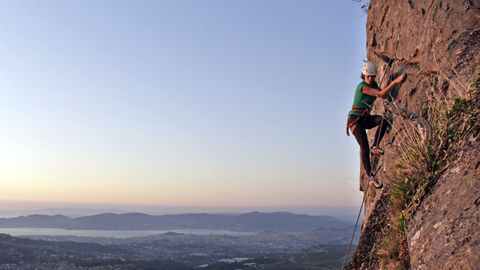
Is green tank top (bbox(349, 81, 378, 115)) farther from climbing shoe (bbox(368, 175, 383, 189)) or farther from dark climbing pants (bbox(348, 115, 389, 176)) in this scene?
climbing shoe (bbox(368, 175, 383, 189))

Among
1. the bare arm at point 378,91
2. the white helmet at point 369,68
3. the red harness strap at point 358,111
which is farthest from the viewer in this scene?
the red harness strap at point 358,111

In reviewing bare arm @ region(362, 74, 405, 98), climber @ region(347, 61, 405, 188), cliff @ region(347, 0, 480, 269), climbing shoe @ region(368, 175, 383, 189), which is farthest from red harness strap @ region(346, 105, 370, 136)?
climbing shoe @ region(368, 175, 383, 189)

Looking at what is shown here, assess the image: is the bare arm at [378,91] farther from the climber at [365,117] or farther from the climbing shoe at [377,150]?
the climbing shoe at [377,150]

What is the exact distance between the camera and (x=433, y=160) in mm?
6508

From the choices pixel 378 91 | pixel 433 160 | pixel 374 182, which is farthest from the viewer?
pixel 378 91

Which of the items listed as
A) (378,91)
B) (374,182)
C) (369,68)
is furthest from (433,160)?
(369,68)

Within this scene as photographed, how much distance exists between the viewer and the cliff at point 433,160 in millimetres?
4984

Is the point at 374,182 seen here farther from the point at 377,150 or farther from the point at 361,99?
the point at 361,99

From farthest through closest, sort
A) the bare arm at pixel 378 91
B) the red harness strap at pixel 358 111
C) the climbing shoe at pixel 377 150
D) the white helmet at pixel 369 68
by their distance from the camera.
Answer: the red harness strap at pixel 358 111 < the climbing shoe at pixel 377 150 < the white helmet at pixel 369 68 < the bare arm at pixel 378 91

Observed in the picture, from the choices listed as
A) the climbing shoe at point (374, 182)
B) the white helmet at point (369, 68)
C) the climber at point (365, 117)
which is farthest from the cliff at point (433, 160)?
the white helmet at point (369, 68)

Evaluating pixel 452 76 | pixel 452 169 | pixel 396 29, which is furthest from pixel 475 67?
pixel 396 29

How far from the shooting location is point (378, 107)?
1223 centimetres

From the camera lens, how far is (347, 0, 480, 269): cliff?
16.4 ft

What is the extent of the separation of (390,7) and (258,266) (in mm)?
155736
